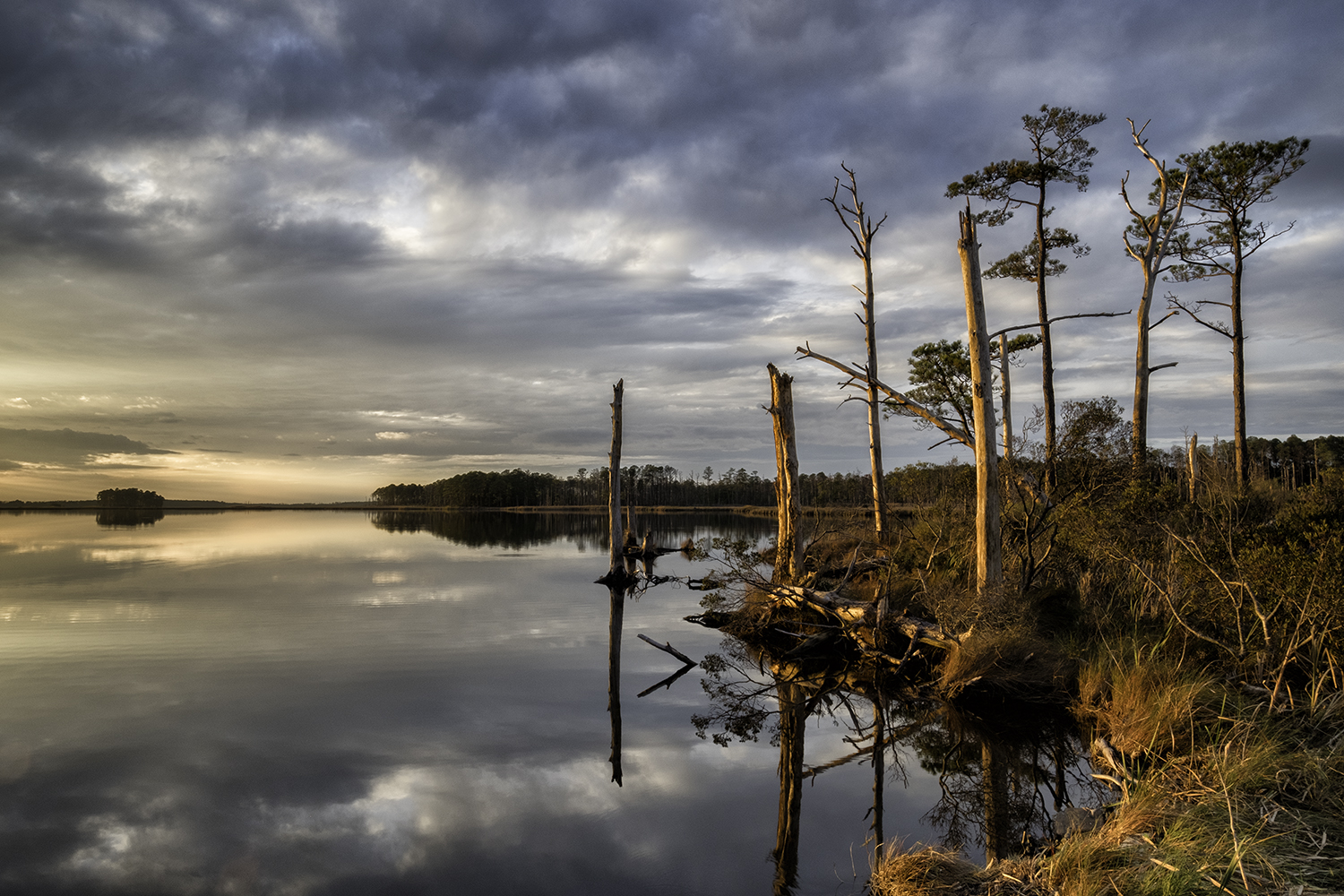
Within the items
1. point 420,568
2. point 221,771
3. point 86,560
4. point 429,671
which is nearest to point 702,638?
point 429,671

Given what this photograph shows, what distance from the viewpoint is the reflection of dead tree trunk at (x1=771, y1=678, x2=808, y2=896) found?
5.38 metres

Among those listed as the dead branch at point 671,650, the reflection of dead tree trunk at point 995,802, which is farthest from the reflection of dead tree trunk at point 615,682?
the reflection of dead tree trunk at point 995,802

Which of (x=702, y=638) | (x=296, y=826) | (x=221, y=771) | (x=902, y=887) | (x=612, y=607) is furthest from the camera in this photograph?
(x=612, y=607)

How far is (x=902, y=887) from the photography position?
4.71 m

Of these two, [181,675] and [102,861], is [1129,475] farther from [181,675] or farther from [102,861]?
[181,675]

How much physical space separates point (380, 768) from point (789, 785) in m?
3.98

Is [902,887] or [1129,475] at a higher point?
[1129,475]

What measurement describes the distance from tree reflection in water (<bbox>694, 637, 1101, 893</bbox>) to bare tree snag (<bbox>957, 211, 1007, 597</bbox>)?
205 cm

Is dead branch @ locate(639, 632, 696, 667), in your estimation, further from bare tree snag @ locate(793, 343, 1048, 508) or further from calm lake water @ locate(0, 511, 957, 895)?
bare tree snag @ locate(793, 343, 1048, 508)

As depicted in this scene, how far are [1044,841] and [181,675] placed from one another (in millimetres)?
11079

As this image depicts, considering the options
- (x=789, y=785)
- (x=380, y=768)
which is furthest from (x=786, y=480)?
(x=380, y=768)

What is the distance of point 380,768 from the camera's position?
731 centimetres

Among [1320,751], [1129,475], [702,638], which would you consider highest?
[1129,475]

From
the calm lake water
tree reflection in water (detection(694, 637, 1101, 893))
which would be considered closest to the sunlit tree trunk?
tree reflection in water (detection(694, 637, 1101, 893))
